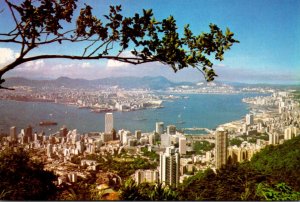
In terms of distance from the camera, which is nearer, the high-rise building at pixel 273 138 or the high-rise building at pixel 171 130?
the high-rise building at pixel 171 130

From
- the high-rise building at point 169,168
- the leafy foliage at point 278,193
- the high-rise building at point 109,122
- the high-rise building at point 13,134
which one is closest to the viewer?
the leafy foliage at point 278,193

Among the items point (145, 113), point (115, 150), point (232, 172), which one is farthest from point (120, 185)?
point (232, 172)

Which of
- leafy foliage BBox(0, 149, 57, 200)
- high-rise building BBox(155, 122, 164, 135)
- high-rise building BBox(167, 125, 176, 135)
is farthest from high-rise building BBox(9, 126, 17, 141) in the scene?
high-rise building BBox(167, 125, 176, 135)

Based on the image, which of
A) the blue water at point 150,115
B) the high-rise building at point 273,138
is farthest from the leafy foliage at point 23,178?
A: the high-rise building at point 273,138

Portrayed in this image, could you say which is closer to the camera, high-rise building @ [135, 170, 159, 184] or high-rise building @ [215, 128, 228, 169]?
high-rise building @ [135, 170, 159, 184]

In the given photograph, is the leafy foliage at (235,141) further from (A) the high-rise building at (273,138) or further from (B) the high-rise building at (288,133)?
(B) the high-rise building at (288,133)

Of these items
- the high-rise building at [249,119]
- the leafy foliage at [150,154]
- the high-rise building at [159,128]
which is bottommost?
the leafy foliage at [150,154]

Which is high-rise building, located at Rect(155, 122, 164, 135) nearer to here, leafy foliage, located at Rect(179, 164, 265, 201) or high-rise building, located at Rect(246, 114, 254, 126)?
leafy foliage, located at Rect(179, 164, 265, 201)
